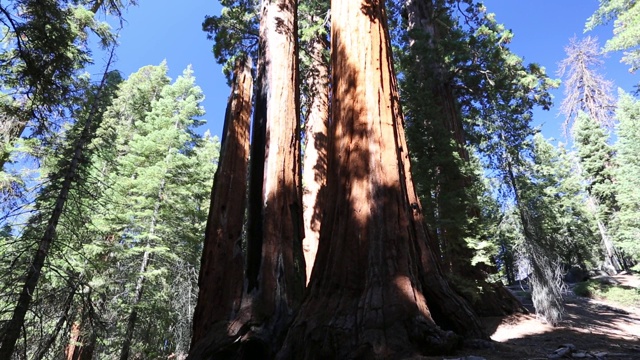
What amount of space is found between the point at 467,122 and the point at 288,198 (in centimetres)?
902

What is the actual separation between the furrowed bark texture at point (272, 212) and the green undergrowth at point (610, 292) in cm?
2257

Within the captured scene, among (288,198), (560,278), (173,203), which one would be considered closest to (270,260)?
(288,198)

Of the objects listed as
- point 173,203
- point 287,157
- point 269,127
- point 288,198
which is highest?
point 173,203

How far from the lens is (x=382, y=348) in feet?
8.83

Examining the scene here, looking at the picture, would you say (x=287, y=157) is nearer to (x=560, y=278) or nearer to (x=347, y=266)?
(x=347, y=266)

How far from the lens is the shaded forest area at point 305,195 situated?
345 cm

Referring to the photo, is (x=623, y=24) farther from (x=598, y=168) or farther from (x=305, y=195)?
(x=598, y=168)

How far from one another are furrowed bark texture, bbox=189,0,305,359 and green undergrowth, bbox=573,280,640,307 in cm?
2257

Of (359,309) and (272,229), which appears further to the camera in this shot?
(272,229)

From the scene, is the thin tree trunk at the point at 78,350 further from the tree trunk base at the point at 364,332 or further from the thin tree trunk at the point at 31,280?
the tree trunk base at the point at 364,332

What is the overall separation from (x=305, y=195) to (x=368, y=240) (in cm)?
590

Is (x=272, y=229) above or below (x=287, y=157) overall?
below

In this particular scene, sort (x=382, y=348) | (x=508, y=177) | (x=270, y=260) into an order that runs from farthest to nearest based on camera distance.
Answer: (x=508, y=177) → (x=270, y=260) → (x=382, y=348)

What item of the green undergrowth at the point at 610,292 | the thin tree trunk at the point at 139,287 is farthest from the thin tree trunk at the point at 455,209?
the green undergrowth at the point at 610,292
